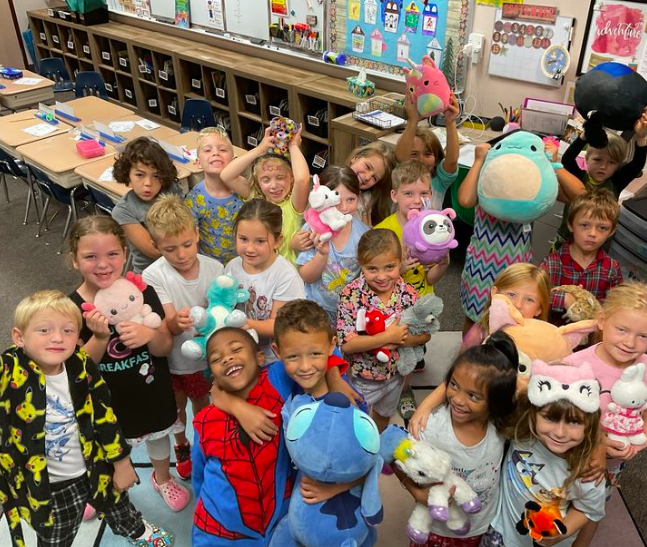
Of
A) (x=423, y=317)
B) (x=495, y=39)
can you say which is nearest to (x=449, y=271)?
(x=495, y=39)

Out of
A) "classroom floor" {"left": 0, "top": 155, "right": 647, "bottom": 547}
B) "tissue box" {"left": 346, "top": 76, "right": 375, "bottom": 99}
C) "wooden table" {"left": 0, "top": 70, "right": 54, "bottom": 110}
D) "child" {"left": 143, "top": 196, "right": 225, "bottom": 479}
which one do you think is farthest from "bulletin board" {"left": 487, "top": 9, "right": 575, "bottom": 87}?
"wooden table" {"left": 0, "top": 70, "right": 54, "bottom": 110}

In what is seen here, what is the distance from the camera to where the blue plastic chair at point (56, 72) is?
19.7 feet

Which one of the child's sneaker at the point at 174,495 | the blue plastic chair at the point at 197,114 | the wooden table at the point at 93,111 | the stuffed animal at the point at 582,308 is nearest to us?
the stuffed animal at the point at 582,308

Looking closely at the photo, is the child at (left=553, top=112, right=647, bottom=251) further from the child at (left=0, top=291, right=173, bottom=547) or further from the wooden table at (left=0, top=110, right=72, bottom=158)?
the wooden table at (left=0, top=110, right=72, bottom=158)

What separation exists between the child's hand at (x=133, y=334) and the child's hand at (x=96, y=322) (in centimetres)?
6

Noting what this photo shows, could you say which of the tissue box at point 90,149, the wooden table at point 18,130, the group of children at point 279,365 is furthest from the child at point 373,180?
the wooden table at point 18,130

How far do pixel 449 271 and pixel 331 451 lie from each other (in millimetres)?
2848

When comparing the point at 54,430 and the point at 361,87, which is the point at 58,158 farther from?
the point at 54,430

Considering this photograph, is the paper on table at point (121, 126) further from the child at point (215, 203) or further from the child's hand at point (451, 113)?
the child's hand at point (451, 113)

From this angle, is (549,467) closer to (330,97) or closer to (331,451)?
(331,451)

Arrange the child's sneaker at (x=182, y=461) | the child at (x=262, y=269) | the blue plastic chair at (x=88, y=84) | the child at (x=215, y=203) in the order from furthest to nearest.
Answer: the blue plastic chair at (x=88, y=84) < the child at (x=215, y=203) < the child's sneaker at (x=182, y=461) < the child at (x=262, y=269)

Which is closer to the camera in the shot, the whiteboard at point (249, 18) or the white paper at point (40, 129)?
the white paper at point (40, 129)

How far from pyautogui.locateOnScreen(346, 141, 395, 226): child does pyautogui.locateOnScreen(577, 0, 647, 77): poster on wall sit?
5.87 ft

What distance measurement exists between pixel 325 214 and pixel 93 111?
341cm
